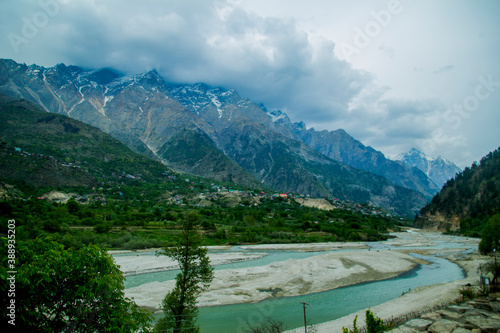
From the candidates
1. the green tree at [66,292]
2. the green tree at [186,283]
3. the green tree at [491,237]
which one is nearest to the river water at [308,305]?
the green tree at [186,283]

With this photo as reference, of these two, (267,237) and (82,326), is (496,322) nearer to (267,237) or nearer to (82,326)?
(82,326)

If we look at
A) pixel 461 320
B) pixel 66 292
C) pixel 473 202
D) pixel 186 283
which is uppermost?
pixel 66 292

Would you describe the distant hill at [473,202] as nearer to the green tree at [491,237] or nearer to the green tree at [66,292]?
the green tree at [491,237]

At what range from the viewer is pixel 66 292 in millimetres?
10891

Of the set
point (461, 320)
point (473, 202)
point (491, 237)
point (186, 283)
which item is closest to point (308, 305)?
point (461, 320)

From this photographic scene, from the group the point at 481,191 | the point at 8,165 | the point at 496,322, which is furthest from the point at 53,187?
the point at 481,191

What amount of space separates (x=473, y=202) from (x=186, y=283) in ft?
650

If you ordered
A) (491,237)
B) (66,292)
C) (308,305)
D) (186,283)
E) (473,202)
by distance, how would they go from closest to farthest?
(66,292) → (186,283) → (308,305) → (491,237) → (473,202)

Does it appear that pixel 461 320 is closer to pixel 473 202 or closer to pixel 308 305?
pixel 308 305

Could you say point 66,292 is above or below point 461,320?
above

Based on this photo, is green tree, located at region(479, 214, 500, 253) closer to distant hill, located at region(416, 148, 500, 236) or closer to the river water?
the river water

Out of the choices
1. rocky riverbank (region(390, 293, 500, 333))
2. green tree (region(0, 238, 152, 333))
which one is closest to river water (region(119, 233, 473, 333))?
rocky riverbank (region(390, 293, 500, 333))

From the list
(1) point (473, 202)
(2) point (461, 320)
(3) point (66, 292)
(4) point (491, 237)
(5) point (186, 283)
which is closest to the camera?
(3) point (66, 292)

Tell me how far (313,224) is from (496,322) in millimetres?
111781
